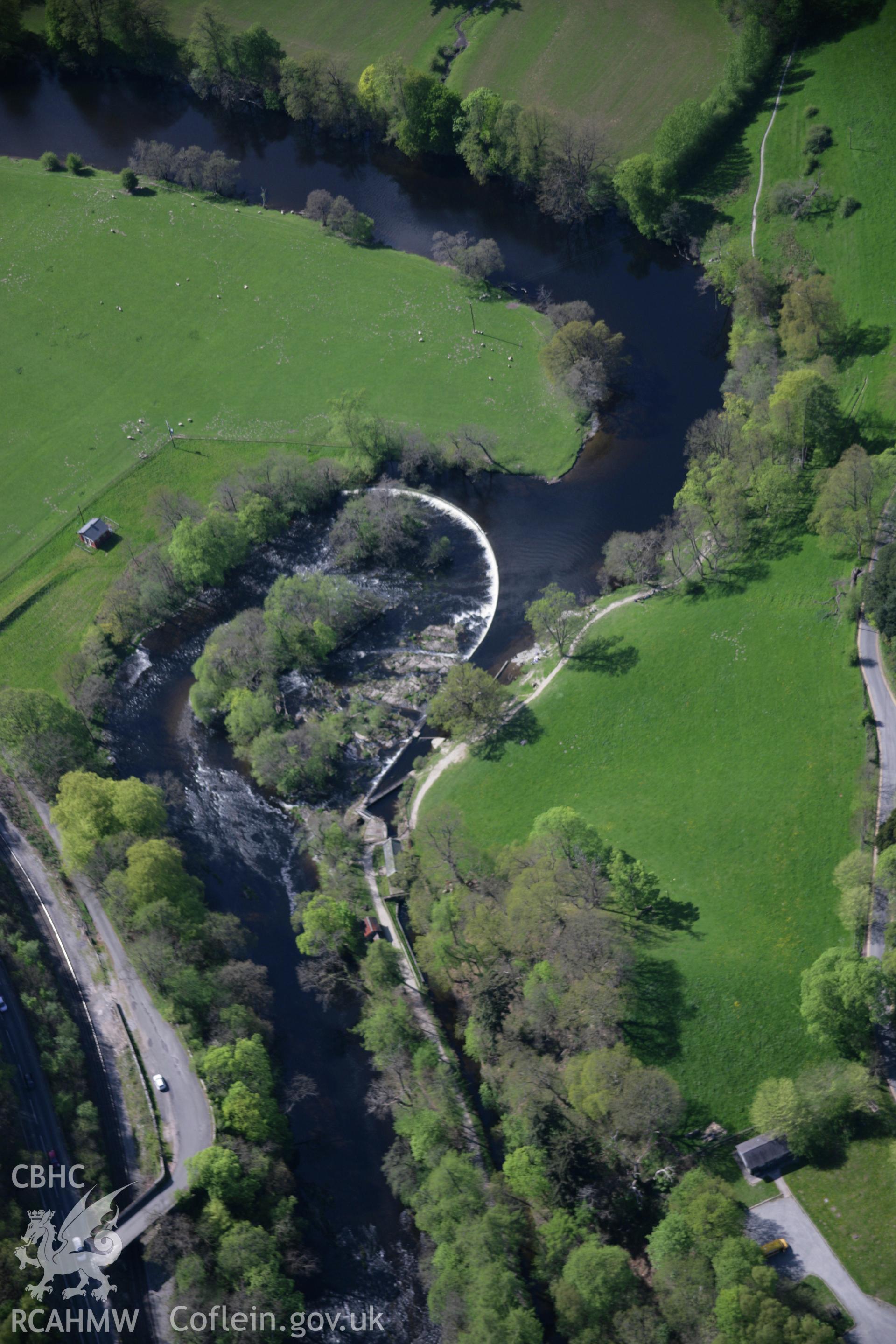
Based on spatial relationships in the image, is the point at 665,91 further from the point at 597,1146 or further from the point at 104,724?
the point at 597,1146

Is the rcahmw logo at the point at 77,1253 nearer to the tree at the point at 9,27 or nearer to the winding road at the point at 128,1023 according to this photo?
the winding road at the point at 128,1023

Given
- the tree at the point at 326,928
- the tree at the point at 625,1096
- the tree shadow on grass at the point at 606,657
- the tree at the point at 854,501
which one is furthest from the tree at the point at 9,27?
the tree at the point at 625,1096

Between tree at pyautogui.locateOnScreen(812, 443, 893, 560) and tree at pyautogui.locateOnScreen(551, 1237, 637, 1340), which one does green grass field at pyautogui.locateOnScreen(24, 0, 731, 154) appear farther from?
tree at pyautogui.locateOnScreen(551, 1237, 637, 1340)

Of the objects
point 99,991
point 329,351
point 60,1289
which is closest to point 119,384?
point 329,351

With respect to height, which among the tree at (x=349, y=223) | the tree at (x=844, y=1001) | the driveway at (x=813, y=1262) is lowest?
the driveway at (x=813, y=1262)

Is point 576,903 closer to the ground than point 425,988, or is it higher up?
higher up

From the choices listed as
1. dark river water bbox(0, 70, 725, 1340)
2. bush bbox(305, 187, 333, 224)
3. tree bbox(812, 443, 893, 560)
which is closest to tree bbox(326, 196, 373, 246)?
bush bbox(305, 187, 333, 224)
